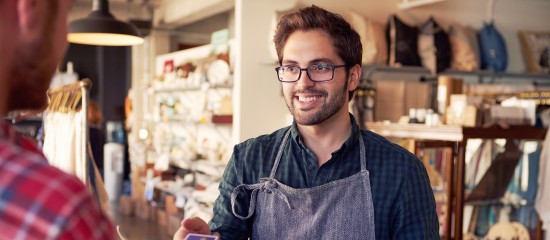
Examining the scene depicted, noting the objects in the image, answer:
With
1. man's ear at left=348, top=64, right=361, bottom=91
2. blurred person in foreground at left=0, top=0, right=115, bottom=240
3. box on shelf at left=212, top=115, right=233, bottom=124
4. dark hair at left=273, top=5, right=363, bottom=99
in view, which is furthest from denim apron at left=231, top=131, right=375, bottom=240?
box on shelf at left=212, top=115, right=233, bottom=124

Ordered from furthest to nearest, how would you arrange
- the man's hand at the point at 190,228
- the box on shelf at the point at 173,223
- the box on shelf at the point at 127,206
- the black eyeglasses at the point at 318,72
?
1. the box on shelf at the point at 127,206
2. the box on shelf at the point at 173,223
3. the black eyeglasses at the point at 318,72
4. the man's hand at the point at 190,228

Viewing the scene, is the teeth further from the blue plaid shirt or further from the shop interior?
the shop interior

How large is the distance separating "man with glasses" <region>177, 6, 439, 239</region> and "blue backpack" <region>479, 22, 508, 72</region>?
15.3 feet

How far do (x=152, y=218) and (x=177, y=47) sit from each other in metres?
4.51

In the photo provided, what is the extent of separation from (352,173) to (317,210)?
0.18 meters

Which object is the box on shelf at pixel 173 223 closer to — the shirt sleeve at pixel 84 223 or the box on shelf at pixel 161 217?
the box on shelf at pixel 161 217

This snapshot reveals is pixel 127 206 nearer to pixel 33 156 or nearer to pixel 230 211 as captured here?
pixel 230 211

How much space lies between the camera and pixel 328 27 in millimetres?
1891

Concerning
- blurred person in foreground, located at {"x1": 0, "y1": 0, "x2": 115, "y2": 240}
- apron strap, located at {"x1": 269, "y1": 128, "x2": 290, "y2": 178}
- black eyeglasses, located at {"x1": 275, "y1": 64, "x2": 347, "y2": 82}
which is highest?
black eyeglasses, located at {"x1": 275, "y1": 64, "x2": 347, "y2": 82}

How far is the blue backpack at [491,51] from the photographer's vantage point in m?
6.17

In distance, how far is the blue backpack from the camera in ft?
20.2

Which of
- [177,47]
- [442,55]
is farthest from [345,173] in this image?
[177,47]

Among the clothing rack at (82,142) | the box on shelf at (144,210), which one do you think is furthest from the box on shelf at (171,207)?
the clothing rack at (82,142)

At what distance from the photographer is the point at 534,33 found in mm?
6754
